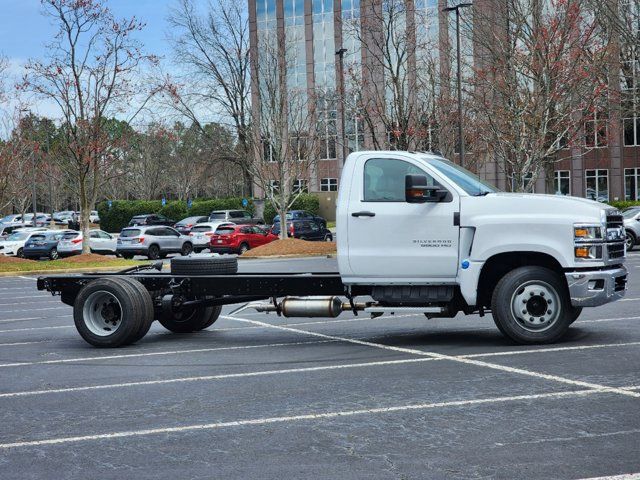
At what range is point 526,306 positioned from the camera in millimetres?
9961

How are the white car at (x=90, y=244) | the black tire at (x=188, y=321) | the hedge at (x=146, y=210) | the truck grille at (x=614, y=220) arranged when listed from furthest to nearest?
the hedge at (x=146, y=210) < the white car at (x=90, y=244) < the black tire at (x=188, y=321) < the truck grille at (x=614, y=220)

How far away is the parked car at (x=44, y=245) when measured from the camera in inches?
1633

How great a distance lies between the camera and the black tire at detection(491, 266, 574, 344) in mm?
9898

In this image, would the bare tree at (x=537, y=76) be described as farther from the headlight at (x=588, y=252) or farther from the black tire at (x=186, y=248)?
the headlight at (x=588, y=252)

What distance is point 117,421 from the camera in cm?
702

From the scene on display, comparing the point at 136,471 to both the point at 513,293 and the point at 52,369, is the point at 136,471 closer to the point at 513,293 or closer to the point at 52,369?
the point at 52,369

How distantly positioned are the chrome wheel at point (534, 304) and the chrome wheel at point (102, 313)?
4.88 m

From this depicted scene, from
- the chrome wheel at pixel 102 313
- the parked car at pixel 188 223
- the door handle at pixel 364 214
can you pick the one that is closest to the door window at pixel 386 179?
the door handle at pixel 364 214

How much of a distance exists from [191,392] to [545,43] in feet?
89.2

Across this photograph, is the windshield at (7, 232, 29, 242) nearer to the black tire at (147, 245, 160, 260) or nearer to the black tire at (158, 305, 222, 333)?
the black tire at (147, 245, 160, 260)

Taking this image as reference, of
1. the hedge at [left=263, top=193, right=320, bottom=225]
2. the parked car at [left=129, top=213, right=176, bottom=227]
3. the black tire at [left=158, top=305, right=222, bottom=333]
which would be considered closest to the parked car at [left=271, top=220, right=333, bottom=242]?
the parked car at [left=129, top=213, right=176, bottom=227]

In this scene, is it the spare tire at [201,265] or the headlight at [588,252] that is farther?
the spare tire at [201,265]

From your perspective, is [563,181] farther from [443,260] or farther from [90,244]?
[443,260]

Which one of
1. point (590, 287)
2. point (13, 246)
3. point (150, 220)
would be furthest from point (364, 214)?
point (150, 220)
